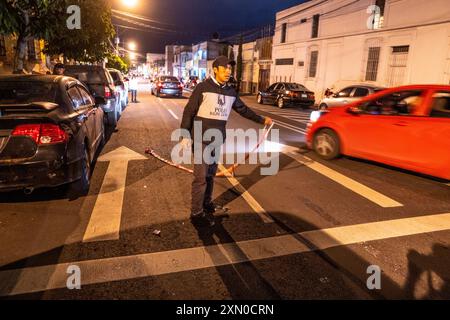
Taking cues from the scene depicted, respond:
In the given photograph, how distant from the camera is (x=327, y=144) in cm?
782

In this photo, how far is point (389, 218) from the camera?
4633 mm

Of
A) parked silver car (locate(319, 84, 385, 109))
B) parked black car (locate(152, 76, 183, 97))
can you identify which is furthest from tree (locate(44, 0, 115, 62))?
parked silver car (locate(319, 84, 385, 109))

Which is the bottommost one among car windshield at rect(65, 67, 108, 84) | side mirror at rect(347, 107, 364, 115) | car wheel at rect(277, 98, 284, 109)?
car wheel at rect(277, 98, 284, 109)

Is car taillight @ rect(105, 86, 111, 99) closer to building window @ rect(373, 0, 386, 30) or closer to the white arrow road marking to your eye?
the white arrow road marking

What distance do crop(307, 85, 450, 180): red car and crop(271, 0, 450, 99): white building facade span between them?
40.1ft

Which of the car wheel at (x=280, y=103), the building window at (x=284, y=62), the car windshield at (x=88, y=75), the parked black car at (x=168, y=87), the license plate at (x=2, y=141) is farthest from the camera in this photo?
the building window at (x=284, y=62)

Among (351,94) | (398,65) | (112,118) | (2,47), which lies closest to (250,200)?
(112,118)

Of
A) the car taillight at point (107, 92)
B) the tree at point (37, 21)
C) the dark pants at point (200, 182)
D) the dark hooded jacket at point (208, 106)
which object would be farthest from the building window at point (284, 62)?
the dark pants at point (200, 182)

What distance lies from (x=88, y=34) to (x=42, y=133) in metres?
9.39

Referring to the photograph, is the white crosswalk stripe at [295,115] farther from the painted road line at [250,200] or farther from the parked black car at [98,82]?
the painted road line at [250,200]

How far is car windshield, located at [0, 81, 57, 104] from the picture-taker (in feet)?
16.0

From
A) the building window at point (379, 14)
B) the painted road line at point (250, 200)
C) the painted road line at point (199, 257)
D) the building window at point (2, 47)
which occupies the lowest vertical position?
the painted road line at point (199, 257)

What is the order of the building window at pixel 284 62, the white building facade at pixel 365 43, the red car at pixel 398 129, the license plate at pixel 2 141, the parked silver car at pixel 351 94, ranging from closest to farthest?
1. the license plate at pixel 2 141
2. the red car at pixel 398 129
3. the parked silver car at pixel 351 94
4. the white building facade at pixel 365 43
5. the building window at pixel 284 62

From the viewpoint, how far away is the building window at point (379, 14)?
2055cm
